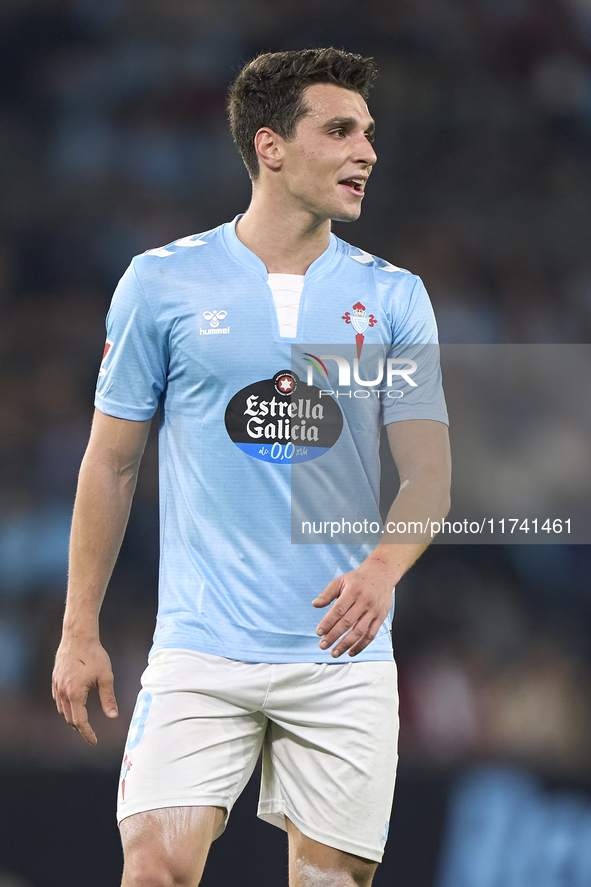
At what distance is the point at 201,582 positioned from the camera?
2.47m

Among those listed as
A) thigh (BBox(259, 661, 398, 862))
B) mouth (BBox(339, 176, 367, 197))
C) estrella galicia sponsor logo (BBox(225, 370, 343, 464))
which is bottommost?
thigh (BBox(259, 661, 398, 862))

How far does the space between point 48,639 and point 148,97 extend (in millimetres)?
2691

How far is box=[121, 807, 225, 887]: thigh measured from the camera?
222cm

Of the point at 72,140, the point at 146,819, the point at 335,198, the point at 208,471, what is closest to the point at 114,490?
the point at 208,471

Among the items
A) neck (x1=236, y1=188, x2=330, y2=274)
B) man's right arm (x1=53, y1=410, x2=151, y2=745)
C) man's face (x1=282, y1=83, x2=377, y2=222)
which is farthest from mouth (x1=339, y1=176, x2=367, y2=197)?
man's right arm (x1=53, y1=410, x2=151, y2=745)

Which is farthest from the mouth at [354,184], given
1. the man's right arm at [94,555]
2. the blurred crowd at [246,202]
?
the blurred crowd at [246,202]

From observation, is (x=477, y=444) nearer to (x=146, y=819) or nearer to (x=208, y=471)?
(x=208, y=471)

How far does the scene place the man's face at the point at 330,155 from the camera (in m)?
2.70

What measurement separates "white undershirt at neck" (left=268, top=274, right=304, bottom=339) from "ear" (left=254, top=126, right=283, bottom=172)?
1.08 feet

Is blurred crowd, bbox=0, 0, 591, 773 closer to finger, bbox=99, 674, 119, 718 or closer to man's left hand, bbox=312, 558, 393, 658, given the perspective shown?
finger, bbox=99, 674, 119, 718

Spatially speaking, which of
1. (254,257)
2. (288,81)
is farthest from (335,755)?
(288,81)

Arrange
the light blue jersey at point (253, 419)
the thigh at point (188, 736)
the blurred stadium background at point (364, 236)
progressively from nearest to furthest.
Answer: the thigh at point (188, 736) → the light blue jersey at point (253, 419) → the blurred stadium background at point (364, 236)

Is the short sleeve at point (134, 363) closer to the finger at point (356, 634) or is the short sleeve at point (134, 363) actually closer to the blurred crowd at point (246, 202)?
the finger at point (356, 634)

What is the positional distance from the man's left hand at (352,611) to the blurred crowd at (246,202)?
2.43 m
